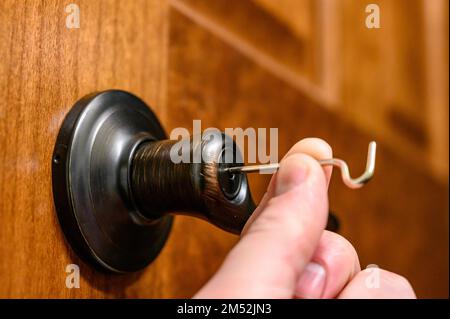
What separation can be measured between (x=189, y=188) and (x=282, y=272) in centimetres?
11

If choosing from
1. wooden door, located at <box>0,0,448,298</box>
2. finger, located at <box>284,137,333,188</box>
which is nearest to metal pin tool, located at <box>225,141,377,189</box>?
finger, located at <box>284,137,333,188</box>

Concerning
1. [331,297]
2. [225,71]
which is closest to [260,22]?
[225,71]

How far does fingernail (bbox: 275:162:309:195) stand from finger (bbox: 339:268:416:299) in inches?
2.5

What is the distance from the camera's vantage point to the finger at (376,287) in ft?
0.89

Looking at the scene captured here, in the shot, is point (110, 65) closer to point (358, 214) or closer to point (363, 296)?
point (363, 296)

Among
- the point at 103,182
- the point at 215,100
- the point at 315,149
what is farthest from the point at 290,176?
the point at 215,100

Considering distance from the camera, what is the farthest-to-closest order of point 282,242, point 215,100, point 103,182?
point 215,100 < point 103,182 < point 282,242

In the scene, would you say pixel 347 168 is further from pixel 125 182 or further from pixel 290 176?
pixel 125 182

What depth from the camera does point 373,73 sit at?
840 millimetres

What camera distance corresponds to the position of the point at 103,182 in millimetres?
343

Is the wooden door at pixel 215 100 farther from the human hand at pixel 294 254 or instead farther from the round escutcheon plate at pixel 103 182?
the human hand at pixel 294 254

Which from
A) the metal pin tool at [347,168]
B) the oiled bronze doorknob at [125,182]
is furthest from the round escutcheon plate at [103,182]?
the metal pin tool at [347,168]

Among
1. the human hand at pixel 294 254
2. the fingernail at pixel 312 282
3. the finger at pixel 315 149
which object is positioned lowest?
the fingernail at pixel 312 282

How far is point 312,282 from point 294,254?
36mm
